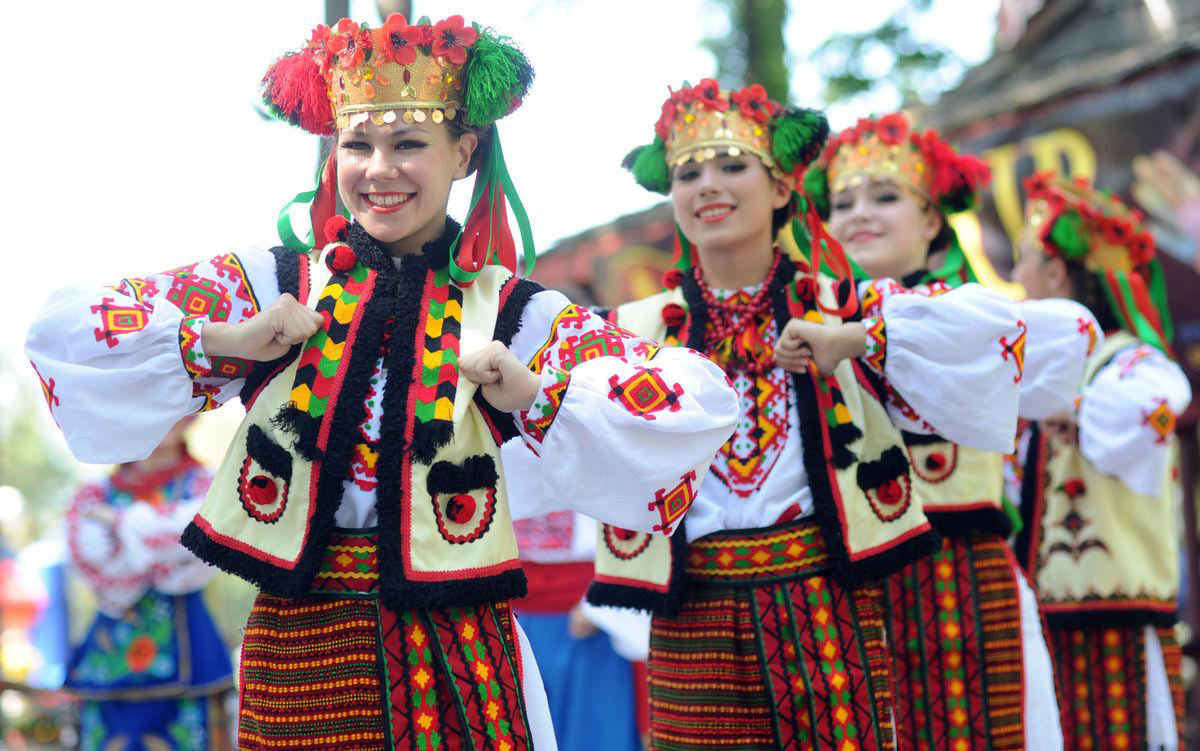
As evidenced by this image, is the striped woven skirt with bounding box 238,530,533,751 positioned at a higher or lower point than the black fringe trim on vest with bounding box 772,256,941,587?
lower

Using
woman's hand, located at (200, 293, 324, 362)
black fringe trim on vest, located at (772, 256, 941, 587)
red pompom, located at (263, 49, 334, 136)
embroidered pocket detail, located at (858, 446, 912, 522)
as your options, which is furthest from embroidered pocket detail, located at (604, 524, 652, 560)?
red pompom, located at (263, 49, 334, 136)

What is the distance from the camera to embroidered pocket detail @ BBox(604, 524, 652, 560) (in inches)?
117

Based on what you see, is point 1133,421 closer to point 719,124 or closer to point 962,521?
point 962,521

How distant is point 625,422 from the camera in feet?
7.32

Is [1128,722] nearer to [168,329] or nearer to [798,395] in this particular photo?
[798,395]

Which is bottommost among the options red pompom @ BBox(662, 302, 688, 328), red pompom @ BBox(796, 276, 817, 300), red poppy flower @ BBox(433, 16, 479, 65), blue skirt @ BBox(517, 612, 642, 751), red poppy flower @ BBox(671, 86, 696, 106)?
blue skirt @ BBox(517, 612, 642, 751)

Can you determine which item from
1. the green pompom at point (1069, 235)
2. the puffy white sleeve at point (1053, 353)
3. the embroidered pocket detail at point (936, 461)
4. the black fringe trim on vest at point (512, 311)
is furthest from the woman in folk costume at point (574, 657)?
the black fringe trim on vest at point (512, 311)

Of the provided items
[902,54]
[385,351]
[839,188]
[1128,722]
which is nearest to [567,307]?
[385,351]

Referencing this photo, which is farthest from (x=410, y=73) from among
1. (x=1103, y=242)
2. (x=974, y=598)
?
(x=1103, y=242)

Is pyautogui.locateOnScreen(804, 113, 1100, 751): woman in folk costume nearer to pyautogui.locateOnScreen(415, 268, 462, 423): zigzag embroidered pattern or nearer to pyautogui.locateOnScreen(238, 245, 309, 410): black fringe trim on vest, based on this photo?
pyautogui.locateOnScreen(415, 268, 462, 423): zigzag embroidered pattern

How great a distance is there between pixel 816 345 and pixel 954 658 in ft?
3.67

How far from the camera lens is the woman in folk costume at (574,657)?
17.8 feet

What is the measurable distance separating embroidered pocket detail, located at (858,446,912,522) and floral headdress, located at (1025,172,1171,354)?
1.74m

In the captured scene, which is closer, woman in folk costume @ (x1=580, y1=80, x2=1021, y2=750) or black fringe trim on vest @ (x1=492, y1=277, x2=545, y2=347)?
black fringe trim on vest @ (x1=492, y1=277, x2=545, y2=347)
